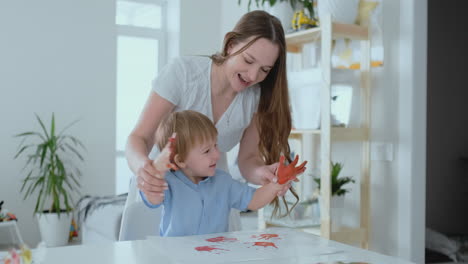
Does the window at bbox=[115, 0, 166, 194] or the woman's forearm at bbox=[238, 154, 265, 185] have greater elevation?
the window at bbox=[115, 0, 166, 194]

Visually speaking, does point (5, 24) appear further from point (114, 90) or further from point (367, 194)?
point (367, 194)

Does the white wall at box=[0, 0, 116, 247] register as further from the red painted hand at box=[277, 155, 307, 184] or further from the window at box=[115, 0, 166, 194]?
the red painted hand at box=[277, 155, 307, 184]

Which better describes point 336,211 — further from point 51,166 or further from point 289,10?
point 51,166

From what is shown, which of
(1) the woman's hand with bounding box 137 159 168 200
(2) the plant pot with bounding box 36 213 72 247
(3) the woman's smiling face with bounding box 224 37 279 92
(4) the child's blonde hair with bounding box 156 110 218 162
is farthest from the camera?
(2) the plant pot with bounding box 36 213 72 247

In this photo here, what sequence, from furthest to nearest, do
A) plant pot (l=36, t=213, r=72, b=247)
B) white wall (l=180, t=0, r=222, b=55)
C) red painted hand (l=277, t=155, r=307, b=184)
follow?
white wall (l=180, t=0, r=222, b=55), plant pot (l=36, t=213, r=72, b=247), red painted hand (l=277, t=155, r=307, b=184)

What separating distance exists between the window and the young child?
12.5 feet

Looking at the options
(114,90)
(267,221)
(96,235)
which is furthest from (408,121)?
(114,90)

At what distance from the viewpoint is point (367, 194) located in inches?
111

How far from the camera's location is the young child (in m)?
1.41

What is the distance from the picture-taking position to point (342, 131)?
9.12 feet

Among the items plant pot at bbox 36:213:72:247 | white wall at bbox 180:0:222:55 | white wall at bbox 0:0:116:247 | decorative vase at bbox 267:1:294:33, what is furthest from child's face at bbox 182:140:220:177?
white wall at bbox 180:0:222:55

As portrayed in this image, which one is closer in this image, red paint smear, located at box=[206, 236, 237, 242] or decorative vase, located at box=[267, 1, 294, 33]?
red paint smear, located at box=[206, 236, 237, 242]

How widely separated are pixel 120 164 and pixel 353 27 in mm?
3107

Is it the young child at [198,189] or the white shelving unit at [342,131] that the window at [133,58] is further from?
the young child at [198,189]
